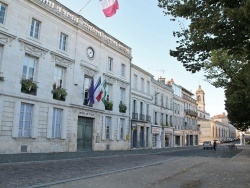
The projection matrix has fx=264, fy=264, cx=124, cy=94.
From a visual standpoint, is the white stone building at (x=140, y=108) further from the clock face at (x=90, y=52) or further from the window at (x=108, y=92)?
the clock face at (x=90, y=52)

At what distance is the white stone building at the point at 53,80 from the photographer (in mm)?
17641

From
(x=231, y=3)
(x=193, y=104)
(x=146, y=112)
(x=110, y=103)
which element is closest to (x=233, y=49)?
(x=231, y=3)

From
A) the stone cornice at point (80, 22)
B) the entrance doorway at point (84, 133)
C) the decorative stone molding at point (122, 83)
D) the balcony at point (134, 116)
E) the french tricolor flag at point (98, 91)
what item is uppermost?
the stone cornice at point (80, 22)

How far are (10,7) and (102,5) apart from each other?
6508mm

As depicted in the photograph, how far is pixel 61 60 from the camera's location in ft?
72.1

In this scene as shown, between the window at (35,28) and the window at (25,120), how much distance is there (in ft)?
17.5

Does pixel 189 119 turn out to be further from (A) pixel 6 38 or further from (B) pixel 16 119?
(A) pixel 6 38

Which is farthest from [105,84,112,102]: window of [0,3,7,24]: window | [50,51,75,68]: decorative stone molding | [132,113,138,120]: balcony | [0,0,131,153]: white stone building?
[0,3,7,24]: window

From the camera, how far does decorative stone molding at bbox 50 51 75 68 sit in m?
21.2

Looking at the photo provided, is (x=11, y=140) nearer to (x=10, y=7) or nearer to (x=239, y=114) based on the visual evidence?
(x=10, y=7)

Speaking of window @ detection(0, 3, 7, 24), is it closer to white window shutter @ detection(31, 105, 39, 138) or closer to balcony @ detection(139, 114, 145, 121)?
white window shutter @ detection(31, 105, 39, 138)

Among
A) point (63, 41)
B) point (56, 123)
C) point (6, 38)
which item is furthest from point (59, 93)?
point (6, 38)

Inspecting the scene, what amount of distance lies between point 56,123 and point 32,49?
20.0 feet

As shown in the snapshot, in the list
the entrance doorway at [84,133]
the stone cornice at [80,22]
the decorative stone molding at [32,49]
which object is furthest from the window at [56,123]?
the stone cornice at [80,22]
